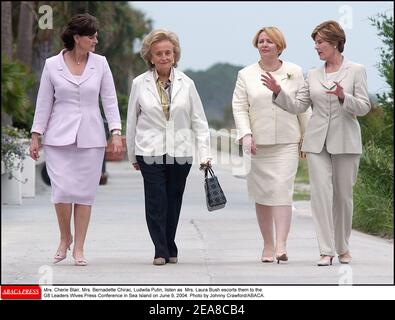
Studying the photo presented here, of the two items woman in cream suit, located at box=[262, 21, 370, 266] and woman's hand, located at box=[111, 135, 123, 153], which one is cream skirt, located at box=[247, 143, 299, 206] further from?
woman's hand, located at box=[111, 135, 123, 153]

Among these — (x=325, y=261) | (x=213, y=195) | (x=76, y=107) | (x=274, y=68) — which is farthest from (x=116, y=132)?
(x=325, y=261)

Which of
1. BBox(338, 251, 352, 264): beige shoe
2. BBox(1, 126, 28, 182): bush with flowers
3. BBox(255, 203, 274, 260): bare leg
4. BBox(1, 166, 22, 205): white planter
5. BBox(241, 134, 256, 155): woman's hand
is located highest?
BBox(241, 134, 256, 155): woman's hand

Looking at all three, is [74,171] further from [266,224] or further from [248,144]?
[266,224]

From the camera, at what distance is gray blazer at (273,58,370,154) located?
9.02m

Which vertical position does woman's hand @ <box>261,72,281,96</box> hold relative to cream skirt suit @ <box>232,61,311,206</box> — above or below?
above

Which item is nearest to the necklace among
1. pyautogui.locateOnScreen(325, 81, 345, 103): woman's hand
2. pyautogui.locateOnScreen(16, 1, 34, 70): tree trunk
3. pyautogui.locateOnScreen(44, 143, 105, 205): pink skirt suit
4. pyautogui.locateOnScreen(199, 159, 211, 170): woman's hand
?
pyautogui.locateOnScreen(325, 81, 345, 103): woman's hand

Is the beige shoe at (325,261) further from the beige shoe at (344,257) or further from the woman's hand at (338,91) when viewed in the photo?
the woman's hand at (338,91)

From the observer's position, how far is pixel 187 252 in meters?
11.1

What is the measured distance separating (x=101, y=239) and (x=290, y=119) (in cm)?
355

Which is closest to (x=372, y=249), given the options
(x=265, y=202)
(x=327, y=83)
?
(x=265, y=202)

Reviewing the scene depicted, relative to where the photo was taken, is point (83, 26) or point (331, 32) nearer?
point (83, 26)

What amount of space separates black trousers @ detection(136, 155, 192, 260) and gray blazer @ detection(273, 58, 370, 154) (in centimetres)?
99

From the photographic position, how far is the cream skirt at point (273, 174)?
373 inches

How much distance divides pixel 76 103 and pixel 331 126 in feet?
5.92
